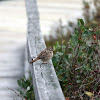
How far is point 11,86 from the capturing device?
5.56 metres

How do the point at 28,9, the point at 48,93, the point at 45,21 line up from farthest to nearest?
the point at 45,21 < the point at 28,9 < the point at 48,93

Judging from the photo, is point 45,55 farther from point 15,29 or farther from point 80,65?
point 15,29

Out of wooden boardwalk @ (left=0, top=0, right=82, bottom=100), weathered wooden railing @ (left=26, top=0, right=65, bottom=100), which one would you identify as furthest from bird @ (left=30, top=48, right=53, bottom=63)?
wooden boardwalk @ (left=0, top=0, right=82, bottom=100)

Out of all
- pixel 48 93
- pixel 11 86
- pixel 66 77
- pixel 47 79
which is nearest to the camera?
pixel 48 93

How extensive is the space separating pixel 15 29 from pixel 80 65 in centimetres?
626

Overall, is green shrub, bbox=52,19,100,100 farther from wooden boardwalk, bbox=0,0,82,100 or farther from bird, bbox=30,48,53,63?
wooden boardwalk, bbox=0,0,82,100

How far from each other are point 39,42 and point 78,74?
73 centimetres

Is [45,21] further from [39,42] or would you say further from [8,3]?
[39,42]

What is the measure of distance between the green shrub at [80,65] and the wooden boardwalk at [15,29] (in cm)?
75

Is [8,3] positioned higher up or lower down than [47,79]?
higher up

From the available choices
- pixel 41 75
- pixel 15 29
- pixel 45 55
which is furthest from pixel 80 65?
pixel 15 29

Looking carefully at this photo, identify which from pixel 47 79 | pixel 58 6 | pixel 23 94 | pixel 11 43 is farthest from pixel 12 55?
pixel 58 6

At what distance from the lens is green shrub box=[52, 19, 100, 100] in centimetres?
377

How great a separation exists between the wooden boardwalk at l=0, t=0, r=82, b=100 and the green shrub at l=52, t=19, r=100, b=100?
2.47 feet
